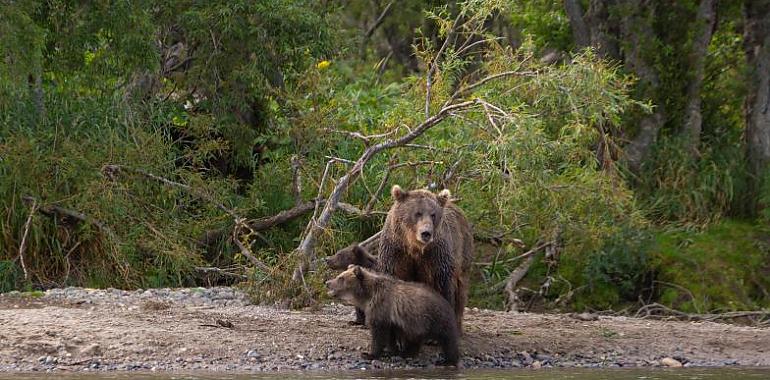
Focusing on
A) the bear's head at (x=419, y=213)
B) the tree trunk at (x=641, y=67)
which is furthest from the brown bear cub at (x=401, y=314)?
the tree trunk at (x=641, y=67)

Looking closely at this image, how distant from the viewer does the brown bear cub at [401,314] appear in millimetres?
9984

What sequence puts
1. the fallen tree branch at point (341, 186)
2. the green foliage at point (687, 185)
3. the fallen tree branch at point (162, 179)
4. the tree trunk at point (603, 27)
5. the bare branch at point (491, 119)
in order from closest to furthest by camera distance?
the bare branch at point (491, 119) < the fallen tree branch at point (341, 186) < the fallen tree branch at point (162, 179) < the green foliage at point (687, 185) < the tree trunk at point (603, 27)

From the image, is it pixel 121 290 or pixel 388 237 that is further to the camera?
pixel 121 290

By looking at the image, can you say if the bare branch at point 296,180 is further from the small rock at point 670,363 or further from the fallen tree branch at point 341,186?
the small rock at point 670,363

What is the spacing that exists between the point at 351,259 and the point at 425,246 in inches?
72.5

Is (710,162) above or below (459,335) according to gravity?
above

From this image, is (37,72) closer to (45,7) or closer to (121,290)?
(45,7)

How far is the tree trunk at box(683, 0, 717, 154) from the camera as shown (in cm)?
1653

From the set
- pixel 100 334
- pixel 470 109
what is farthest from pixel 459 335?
pixel 100 334

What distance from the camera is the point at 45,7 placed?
13164 millimetres

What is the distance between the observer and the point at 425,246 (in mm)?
10195

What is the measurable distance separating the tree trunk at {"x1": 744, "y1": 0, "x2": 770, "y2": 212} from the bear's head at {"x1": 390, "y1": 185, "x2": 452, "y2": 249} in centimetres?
719

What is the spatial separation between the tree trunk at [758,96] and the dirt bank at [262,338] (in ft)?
13.4

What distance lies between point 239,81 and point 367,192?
6.52ft
